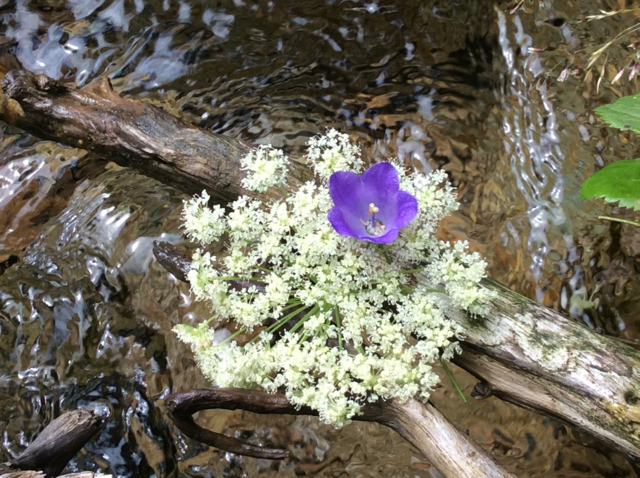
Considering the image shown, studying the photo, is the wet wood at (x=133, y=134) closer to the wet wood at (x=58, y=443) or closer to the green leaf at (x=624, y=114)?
the wet wood at (x=58, y=443)

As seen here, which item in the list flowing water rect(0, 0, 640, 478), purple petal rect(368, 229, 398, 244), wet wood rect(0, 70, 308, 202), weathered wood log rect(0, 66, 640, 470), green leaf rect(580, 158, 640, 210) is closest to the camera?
purple petal rect(368, 229, 398, 244)

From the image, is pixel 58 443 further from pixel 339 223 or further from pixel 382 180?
pixel 382 180

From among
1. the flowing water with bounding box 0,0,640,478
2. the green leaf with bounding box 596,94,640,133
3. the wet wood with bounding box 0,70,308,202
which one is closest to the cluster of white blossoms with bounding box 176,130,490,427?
the wet wood with bounding box 0,70,308,202

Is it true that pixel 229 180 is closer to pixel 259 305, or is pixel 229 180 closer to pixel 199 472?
pixel 259 305

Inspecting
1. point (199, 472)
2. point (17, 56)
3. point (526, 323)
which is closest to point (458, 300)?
point (526, 323)

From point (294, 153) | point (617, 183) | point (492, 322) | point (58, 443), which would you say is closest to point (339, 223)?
point (492, 322)

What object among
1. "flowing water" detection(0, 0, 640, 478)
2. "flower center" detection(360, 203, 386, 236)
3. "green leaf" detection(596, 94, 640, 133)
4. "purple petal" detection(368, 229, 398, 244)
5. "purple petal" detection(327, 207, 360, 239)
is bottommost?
"flowing water" detection(0, 0, 640, 478)

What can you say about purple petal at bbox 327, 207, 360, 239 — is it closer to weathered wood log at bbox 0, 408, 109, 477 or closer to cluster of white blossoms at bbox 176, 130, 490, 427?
cluster of white blossoms at bbox 176, 130, 490, 427
